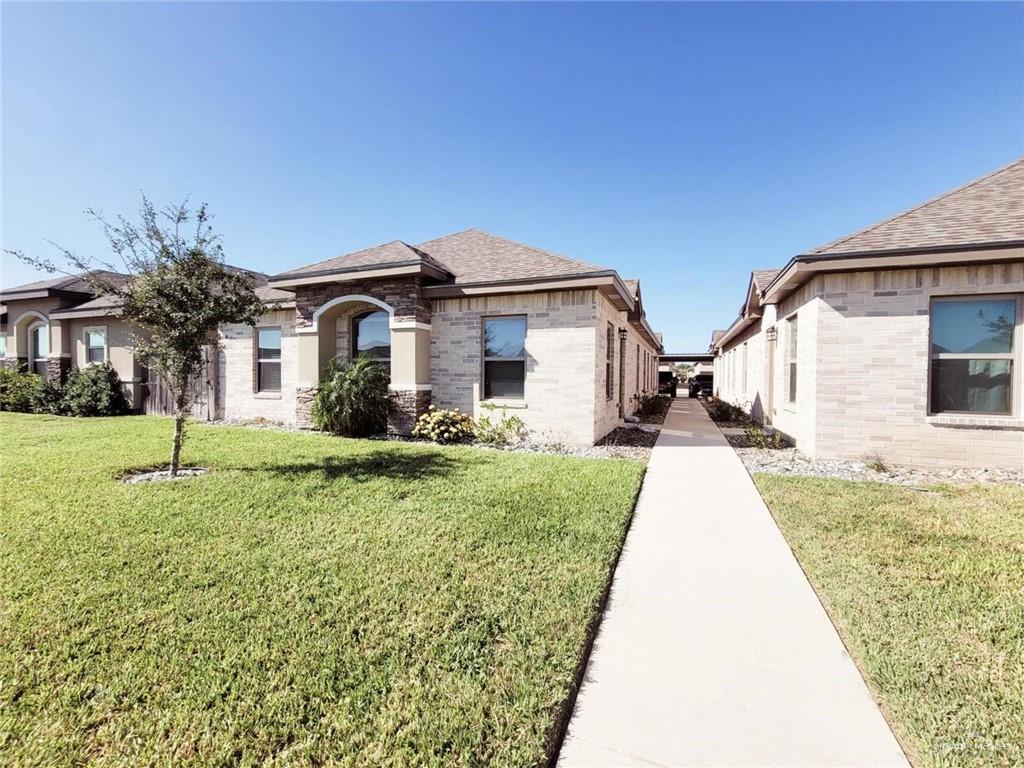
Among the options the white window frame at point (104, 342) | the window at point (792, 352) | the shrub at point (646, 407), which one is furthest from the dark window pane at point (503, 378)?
the white window frame at point (104, 342)

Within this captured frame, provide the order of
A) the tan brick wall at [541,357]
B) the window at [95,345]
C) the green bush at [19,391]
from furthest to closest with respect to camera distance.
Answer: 1. the window at [95,345]
2. the green bush at [19,391]
3. the tan brick wall at [541,357]

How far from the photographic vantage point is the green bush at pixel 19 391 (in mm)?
14562

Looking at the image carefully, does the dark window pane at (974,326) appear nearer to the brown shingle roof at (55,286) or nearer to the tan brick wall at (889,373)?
the tan brick wall at (889,373)

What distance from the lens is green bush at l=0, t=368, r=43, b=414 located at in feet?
47.8

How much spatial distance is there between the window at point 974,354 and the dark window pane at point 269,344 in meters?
15.0

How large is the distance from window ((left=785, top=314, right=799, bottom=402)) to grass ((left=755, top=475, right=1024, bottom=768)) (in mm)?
4224

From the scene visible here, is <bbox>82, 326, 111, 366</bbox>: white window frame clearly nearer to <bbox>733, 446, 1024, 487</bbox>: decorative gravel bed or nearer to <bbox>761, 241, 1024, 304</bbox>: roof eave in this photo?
<bbox>733, 446, 1024, 487</bbox>: decorative gravel bed

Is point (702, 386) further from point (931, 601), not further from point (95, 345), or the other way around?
point (95, 345)

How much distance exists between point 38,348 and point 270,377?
42.3 ft

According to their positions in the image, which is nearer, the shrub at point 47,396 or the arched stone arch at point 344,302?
the arched stone arch at point 344,302

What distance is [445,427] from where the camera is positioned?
951cm

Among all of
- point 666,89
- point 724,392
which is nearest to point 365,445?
point 666,89

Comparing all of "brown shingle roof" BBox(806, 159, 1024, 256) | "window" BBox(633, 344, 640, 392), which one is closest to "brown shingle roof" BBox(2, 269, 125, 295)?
"window" BBox(633, 344, 640, 392)

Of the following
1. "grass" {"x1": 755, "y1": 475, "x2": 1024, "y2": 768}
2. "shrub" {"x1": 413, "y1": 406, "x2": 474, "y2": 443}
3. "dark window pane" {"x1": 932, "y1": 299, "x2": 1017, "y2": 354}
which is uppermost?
"dark window pane" {"x1": 932, "y1": 299, "x2": 1017, "y2": 354}
